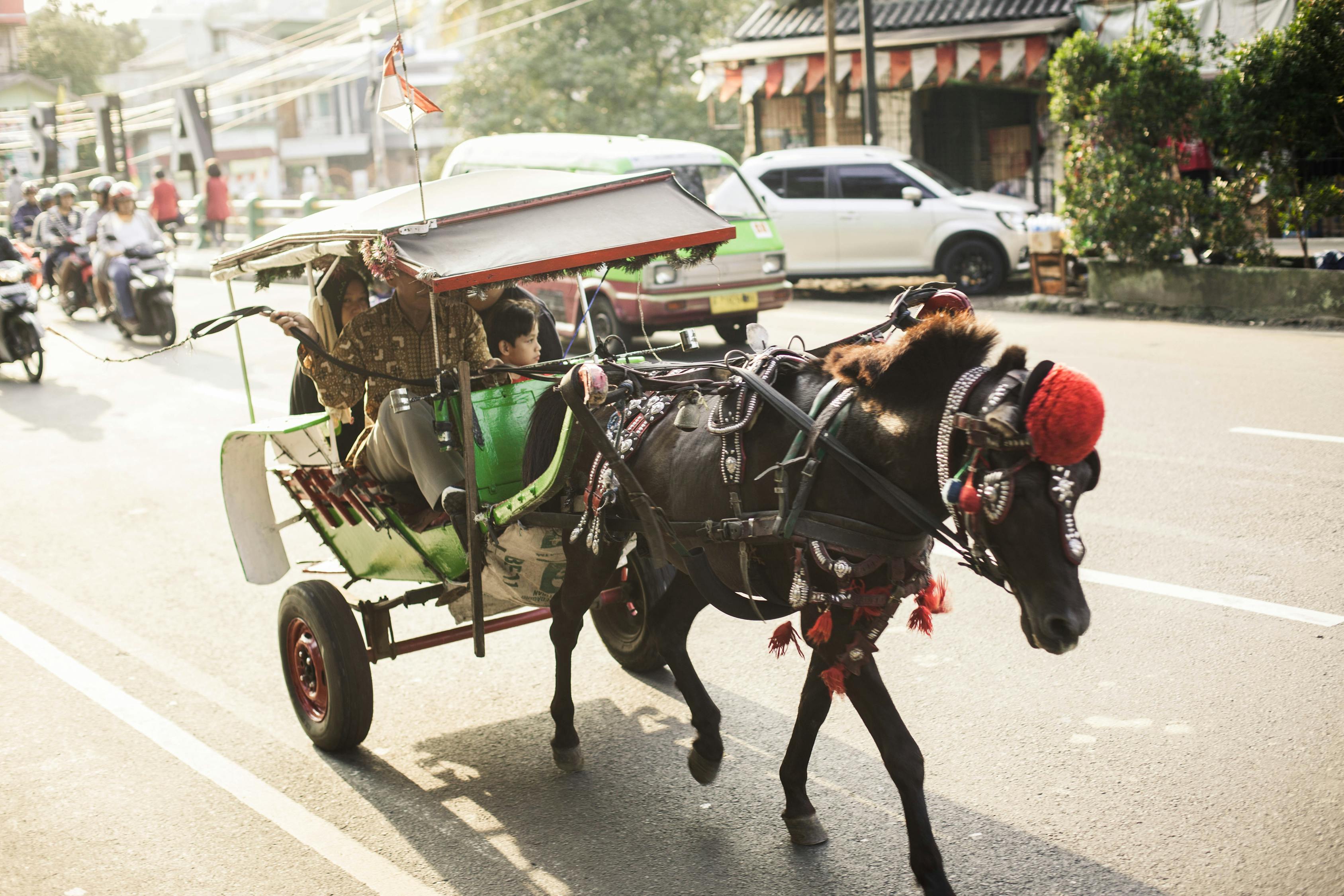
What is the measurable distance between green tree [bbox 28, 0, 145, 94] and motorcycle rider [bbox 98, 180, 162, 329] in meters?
16.6

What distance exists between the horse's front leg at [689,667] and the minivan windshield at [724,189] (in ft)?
30.0

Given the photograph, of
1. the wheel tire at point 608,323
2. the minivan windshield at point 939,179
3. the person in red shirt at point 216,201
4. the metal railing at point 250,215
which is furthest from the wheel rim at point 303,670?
the person in red shirt at point 216,201

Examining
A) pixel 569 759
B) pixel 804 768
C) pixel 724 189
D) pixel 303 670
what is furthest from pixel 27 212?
pixel 804 768

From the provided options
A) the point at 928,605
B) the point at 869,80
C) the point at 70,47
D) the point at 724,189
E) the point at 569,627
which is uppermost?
the point at 70,47

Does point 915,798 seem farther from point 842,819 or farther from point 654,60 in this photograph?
point 654,60

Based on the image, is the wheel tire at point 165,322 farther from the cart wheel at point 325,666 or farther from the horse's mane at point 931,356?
the horse's mane at point 931,356

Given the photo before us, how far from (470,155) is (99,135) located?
20.3 metres

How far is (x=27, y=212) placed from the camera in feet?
66.8

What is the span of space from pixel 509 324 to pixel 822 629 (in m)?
2.26

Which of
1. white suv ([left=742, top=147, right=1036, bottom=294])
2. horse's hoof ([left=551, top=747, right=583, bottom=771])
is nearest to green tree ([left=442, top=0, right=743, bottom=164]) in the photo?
white suv ([left=742, top=147, right=1036, bottom=294])

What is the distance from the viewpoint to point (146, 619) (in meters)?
6.31

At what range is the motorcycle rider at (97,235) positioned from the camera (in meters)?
15.3

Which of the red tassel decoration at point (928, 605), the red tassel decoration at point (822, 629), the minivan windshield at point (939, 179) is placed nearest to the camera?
the red tassel decoration at point (822, 629)

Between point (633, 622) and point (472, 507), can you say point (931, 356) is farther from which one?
point (633, 622)
